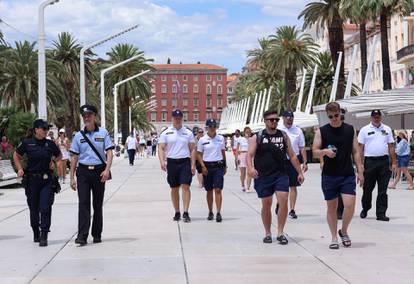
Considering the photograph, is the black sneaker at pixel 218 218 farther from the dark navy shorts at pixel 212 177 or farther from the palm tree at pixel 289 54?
the palm tree at pixel 289 54

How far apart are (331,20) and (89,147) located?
36.5 meters

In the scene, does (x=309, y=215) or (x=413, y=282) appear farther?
(x=309, y=215)

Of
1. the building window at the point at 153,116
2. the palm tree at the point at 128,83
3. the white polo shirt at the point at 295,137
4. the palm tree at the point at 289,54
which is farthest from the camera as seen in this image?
the building window at the point at 153,116

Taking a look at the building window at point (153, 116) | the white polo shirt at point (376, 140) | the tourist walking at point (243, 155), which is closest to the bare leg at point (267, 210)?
the white polo shirt at point (376, 140)

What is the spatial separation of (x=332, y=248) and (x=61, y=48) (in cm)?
5656

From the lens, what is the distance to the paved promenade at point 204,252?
8.10m

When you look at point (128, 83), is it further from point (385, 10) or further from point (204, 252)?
point (204, 252)

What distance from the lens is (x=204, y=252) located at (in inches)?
382

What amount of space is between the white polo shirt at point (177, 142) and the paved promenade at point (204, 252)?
3.70 ft

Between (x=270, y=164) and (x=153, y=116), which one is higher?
(x=153, y=116)

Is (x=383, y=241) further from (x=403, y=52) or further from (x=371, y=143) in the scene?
(x=403, y=52)

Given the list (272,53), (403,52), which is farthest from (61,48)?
(403,52)

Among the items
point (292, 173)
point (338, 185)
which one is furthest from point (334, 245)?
point (292, 173)

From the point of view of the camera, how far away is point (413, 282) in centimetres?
766
